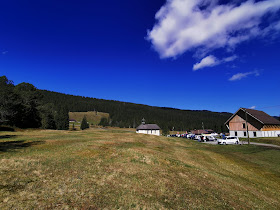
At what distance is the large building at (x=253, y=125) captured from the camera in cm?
6256

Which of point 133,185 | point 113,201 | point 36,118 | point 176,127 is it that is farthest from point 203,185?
point 176,127

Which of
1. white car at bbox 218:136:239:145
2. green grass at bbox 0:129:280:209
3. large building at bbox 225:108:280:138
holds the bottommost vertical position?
green grass at bbox 0:129:280:209

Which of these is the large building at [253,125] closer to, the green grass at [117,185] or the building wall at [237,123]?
the building wall at [237,123]

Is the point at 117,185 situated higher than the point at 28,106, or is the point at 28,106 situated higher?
the point at 28,106

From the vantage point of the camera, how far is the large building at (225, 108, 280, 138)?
62.6m

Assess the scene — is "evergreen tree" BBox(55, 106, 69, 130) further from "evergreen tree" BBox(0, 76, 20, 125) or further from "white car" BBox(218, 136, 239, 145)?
"white car" BBox(218, 136, 239, 145)

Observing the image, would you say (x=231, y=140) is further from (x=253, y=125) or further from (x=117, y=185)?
(x=117, y=185)

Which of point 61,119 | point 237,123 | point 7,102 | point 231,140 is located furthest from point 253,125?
point 61,119

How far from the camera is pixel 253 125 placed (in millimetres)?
64875

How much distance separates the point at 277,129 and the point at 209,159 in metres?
60.5

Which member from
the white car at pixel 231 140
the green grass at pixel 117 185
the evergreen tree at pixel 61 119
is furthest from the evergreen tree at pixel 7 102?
the white car at pixel 231 140

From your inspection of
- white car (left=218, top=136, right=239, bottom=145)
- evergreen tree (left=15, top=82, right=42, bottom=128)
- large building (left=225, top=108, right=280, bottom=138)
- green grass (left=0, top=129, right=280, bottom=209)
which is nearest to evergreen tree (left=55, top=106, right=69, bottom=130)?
evergreen tree (left=15, top=82, right=42, bottom=128)

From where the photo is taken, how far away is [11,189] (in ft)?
34.8

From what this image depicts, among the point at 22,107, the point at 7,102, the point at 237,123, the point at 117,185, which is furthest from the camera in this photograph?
the point at 237,123
